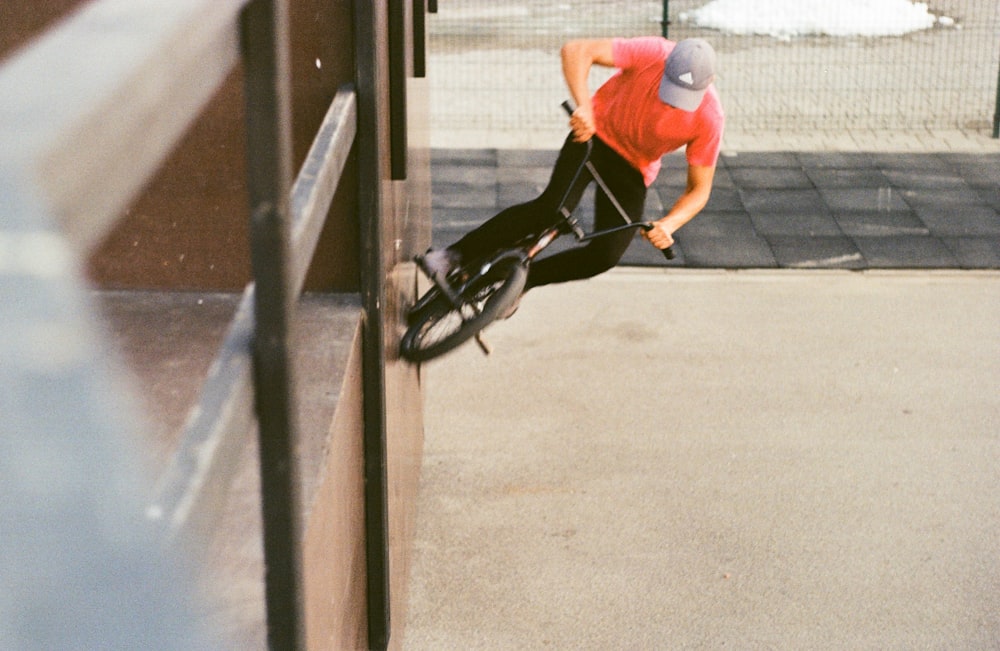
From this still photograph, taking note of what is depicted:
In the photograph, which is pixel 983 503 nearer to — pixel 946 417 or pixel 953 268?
pixel 946 417

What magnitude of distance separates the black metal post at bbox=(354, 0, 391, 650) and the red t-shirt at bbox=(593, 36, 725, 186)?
7.00ft

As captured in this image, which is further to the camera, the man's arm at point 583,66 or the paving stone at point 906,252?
the paving stone at point 906,252

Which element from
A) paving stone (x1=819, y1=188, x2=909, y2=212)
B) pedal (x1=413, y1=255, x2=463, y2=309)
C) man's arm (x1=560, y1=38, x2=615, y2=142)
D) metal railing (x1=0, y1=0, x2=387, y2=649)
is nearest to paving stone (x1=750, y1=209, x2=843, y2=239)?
paving stone (x1=819, y1=188, x2=909, y2=212)

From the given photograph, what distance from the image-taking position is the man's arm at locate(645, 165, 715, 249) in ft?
18.4

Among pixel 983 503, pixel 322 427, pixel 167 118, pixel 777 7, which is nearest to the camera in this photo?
pixel 167 118

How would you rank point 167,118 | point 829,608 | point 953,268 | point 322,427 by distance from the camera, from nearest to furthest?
1. point 167,118
2. point 322,427
3. point 829,608
4. point 953,268

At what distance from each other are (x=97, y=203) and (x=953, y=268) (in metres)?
9.02

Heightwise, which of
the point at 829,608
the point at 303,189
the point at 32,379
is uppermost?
the point at 32,379

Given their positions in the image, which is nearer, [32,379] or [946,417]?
[32,379]

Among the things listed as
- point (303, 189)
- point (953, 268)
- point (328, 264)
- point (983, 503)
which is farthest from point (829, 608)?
point (953, 268)

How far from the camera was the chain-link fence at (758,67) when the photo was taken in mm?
12773

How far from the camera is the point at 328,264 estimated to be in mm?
3664

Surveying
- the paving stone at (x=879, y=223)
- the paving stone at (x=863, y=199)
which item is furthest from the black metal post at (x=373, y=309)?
the paving stone at (x=863, y=199)

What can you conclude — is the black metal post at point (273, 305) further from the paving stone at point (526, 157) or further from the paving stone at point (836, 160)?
the paving stone at point (836, 160)
